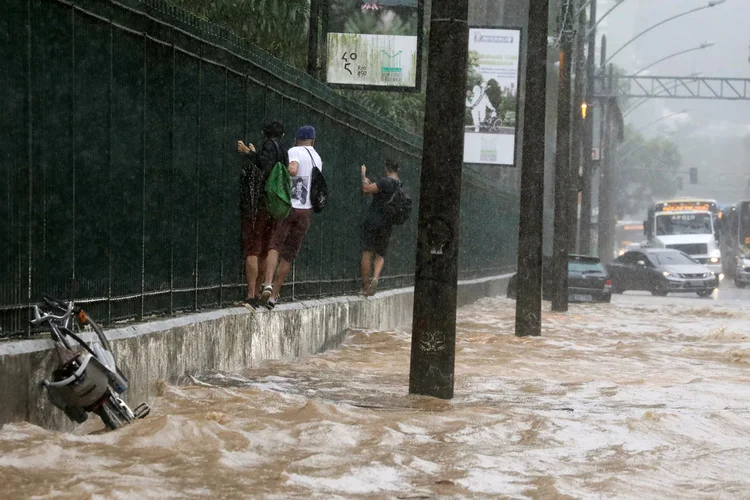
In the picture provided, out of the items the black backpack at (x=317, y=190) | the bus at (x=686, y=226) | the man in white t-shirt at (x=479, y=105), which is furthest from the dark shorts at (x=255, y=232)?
the bus at (x=686, y=226)

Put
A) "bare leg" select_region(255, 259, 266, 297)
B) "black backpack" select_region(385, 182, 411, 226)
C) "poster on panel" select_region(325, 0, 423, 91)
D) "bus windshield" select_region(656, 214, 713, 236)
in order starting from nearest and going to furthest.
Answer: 1. "bare leg" select_region(255, 259, 266, 297)
2. "black backpack" select_region(385, 182, 411, 226)
3. "poster on panel" select_region(325, 0, 423, 91)
4. "bus windshield" select_region(656, 214, 713, 236)

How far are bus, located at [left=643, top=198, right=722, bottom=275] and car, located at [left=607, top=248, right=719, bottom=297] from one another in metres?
17.6

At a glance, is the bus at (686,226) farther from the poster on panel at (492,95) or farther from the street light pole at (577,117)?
the poster on panel at (492,95)

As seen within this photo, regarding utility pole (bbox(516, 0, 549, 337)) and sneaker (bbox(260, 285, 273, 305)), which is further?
utility pole (bbox(516, 0, 549, 337))

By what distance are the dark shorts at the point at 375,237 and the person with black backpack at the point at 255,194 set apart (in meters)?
4.96

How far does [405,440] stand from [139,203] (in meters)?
2.61

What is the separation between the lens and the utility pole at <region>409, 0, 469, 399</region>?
32.9ft

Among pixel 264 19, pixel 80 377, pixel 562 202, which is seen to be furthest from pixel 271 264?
pixel 562 202

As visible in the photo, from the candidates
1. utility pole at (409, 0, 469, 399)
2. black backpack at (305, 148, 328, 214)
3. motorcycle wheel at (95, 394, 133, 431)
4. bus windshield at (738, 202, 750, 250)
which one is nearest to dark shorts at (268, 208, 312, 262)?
black backpack at (305, 148, 328, 214)

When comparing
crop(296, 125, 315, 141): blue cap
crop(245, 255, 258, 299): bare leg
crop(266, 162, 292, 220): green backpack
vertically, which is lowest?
crop(245, 255, 258, 299): bare leg

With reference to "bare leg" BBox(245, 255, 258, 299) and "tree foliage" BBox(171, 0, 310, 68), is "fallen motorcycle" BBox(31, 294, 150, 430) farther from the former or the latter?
"tree foliage" BBox(171, 0, 310, 68)

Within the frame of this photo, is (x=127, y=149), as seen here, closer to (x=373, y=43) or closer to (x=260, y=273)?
(x=260, y=273)

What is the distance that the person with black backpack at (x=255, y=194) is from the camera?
40.9ft

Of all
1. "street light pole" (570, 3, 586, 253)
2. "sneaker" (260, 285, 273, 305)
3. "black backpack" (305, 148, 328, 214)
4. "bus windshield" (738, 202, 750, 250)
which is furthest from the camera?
"bus windshield" (738, 202, 750, 250)
